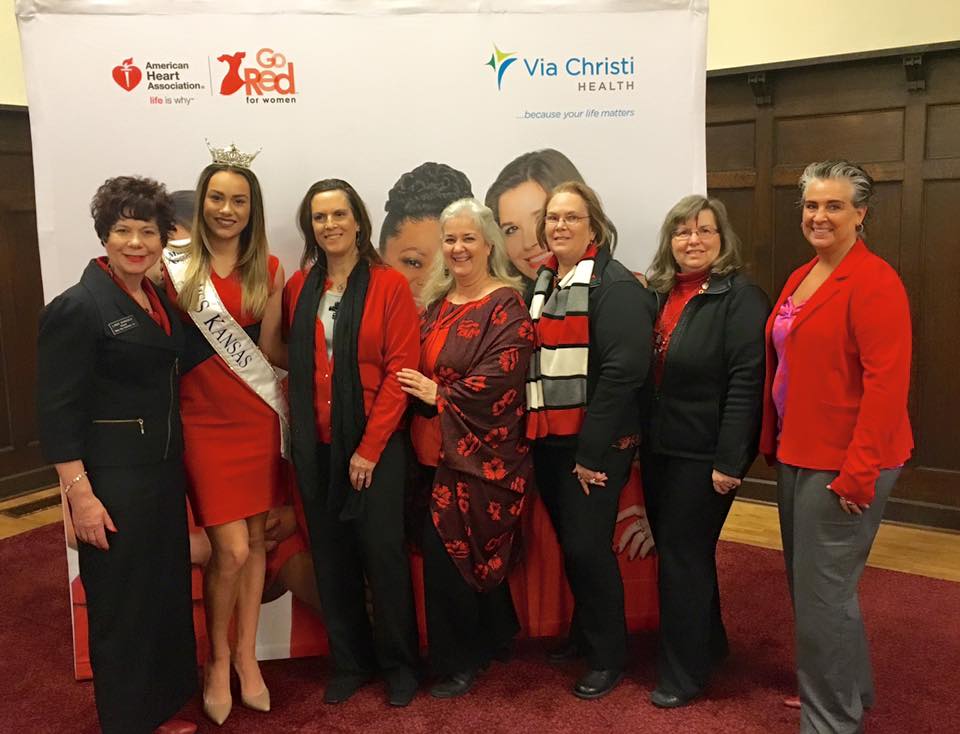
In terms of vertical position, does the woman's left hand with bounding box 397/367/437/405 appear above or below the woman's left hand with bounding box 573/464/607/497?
above

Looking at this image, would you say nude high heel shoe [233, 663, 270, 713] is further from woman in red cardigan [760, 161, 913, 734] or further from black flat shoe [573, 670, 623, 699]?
woman in red cardigan [760, 161, 913, 734]

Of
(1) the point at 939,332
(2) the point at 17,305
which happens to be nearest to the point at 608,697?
(1) the point at 939,332

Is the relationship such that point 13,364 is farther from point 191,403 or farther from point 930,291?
point 930,291

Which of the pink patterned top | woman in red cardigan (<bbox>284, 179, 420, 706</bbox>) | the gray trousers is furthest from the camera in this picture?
woman in red cardigan (<bbox>284, 179, 420, 706</bbox>)

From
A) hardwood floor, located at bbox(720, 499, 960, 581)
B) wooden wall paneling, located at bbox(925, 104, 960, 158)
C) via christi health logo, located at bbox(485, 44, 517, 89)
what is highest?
via christi health logo, located at bbox(485, 44, 517, 89)

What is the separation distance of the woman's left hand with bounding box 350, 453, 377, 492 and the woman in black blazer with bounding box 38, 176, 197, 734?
449 millimetres

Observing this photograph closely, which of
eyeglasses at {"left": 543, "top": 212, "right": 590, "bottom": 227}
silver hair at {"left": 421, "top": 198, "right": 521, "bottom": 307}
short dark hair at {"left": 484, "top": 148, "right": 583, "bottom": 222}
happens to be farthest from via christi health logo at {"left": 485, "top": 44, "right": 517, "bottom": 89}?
eyeglasses at {"left": 543, "top": 212, "right": 590, "bottom": 227}

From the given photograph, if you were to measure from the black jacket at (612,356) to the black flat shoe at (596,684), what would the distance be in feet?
2.12

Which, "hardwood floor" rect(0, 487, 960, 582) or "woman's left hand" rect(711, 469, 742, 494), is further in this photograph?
"hardwood floor" rect(0, 487, 960, 582)

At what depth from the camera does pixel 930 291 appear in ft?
12.8

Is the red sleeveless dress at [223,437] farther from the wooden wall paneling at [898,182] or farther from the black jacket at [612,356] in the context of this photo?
the wooden wall paneling at [898,182]

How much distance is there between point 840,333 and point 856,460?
11.4 inches

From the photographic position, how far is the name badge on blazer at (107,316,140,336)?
2.00m

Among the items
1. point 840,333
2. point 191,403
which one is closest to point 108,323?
point 191,403
